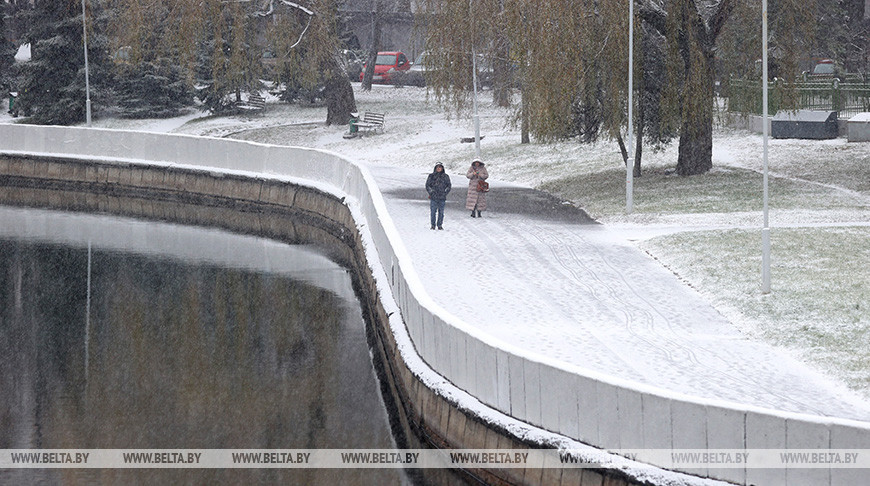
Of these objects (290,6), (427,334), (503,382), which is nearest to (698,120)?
(427,334)

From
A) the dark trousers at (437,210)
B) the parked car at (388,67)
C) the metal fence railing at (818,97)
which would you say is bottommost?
the dark trousers at (437,210)

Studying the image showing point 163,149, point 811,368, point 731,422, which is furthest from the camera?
point 163,149

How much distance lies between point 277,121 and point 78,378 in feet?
122

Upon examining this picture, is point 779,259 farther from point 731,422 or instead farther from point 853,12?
point 853,12

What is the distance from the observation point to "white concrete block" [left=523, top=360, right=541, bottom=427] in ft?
41.8

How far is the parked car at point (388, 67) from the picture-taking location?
233ft

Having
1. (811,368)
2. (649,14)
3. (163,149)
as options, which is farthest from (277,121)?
(811,368)

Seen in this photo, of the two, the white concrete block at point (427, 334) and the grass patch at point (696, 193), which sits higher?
the grass patch at point (696, 193)

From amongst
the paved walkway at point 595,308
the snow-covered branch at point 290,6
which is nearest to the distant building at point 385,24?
the snow-covered branch at point 290,6

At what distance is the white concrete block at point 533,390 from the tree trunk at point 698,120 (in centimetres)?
1920

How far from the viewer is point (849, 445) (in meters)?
10.4

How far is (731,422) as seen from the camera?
431 inches

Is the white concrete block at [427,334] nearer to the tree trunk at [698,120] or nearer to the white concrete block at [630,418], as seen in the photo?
the white concrete block at [630,418]

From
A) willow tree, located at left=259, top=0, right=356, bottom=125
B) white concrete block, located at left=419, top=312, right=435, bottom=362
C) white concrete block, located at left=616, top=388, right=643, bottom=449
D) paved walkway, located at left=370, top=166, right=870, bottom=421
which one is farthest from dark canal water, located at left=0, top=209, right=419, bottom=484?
willow tree, located at left=259, top=0, right=356, bottom=125
